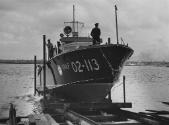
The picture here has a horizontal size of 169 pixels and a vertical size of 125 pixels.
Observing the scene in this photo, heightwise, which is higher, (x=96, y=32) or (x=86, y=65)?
(x=96, y=32)

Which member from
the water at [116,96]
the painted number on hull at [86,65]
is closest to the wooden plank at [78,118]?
the painted number on hull at [86,65]

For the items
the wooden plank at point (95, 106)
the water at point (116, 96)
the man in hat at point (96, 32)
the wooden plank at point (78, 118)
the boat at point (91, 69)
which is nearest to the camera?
the wooden plank at point (78, 118)

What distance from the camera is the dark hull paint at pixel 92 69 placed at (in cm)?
1681

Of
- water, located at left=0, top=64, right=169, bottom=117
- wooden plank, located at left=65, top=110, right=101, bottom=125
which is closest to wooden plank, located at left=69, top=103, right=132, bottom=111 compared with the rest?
wooden plank, located at left=65, top=110, right=101, bottom=125

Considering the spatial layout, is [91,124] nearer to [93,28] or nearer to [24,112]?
[93,28]

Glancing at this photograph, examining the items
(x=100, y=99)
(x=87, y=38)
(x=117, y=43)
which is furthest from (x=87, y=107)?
(x=87, y=38)

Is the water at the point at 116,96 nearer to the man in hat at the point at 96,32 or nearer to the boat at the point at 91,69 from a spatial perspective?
the boat at the point at 91,69

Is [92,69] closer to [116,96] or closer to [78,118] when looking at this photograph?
[78,118]

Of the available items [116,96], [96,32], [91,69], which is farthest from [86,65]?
[116,96]

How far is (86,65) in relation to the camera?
56.9 ft

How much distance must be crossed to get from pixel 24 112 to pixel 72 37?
239 inches

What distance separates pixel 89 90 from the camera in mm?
17453

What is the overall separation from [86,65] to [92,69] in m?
0.44

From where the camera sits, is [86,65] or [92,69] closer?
[92,69]
